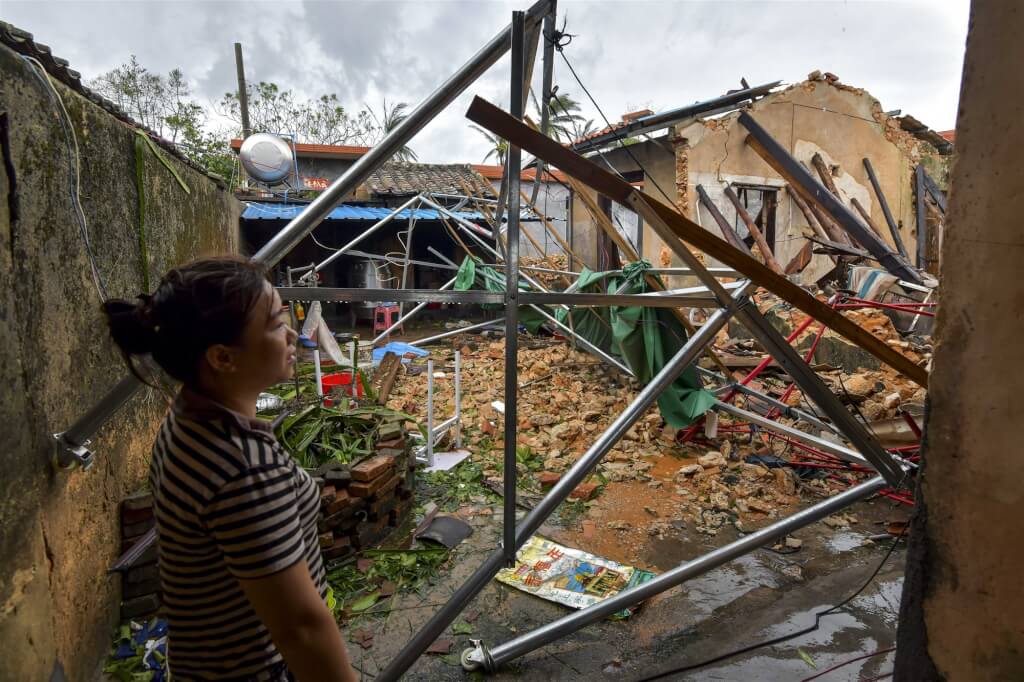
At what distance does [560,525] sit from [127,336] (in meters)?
3.09

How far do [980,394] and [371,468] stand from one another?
2922 mm

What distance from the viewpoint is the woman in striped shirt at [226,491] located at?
0.89 metres

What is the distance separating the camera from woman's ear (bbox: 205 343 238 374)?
37.0 inches

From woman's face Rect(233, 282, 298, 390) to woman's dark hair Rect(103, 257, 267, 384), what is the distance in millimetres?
20

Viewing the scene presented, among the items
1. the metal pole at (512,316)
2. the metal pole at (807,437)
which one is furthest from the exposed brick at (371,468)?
the metal pole at (807,437)

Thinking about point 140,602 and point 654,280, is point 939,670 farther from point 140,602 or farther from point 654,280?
point 654,280

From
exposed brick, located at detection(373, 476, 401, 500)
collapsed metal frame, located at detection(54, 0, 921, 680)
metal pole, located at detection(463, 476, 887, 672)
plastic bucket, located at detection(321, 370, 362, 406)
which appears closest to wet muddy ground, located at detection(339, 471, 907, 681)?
metal pole, located at detection(463, 476, 887, 672)

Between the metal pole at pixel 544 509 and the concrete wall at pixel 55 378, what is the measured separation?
45.9 inches

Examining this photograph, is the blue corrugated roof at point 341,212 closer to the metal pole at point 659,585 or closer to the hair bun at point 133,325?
the metal pole at point 659,585

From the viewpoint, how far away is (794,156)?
9.99 m

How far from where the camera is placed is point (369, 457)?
3516mm

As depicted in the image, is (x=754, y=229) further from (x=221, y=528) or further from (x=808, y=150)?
(x=221, y=528)

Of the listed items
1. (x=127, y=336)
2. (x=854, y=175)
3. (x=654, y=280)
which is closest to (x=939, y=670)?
(x=127, y=336)

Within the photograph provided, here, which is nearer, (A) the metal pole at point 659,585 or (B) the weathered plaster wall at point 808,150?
(A) the metal pole at point 659,585
